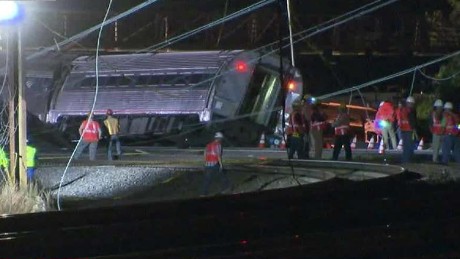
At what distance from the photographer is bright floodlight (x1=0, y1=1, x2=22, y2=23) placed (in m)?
16.1

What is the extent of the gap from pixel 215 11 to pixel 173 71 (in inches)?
467

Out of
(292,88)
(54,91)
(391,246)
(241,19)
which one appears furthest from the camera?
(241,19)

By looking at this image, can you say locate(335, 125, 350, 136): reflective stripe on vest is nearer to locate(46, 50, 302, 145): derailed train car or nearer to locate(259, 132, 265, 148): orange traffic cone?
locate(46, 50, 302, 145): derailed train car

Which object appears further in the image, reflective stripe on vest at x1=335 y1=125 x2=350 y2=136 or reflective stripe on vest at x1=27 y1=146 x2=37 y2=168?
reflective stripe on vest at x1=335 y1=125 x2=350 y2=136

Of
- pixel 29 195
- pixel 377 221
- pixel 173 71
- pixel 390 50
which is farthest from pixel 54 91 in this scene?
pixel 377 221

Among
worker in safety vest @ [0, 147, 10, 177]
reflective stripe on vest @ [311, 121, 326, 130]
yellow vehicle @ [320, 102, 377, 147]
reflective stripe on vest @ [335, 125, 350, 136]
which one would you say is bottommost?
worker in safety vest @ [0, 147, 10, 177]

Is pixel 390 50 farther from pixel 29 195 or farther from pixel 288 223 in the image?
pixel 288 223

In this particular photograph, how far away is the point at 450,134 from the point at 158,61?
14896 mm

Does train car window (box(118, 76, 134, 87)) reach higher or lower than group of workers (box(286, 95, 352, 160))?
higher

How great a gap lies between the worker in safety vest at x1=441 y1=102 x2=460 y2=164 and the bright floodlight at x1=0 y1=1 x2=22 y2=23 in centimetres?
1059

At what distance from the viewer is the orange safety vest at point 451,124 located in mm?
22844

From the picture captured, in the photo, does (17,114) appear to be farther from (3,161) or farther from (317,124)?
(317,124)

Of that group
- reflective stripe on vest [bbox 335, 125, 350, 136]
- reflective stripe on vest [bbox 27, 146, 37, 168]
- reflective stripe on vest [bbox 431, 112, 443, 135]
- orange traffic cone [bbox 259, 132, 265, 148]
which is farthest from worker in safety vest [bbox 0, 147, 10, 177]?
orange traffic cone [bbox 259, 132, 265, 148]

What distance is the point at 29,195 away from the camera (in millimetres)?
17234
